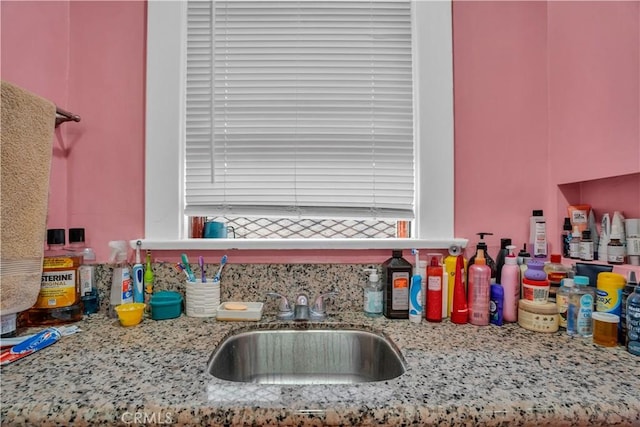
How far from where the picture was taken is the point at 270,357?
1.07 metres

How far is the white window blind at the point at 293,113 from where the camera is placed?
49.7 inches

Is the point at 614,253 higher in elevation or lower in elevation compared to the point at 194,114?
lower

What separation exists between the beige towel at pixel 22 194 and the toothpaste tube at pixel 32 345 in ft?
0.42

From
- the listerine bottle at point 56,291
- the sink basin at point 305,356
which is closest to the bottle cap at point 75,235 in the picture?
the listerine bottle at point 56,291

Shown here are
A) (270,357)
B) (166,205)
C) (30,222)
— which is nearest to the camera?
(30,222)

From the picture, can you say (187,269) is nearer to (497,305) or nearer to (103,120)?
(103,120)

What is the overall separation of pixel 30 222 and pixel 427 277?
128cm

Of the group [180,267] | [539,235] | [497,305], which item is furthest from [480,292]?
[180,267]

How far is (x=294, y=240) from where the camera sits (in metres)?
1.23

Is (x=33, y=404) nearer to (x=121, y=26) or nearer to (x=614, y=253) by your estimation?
(x=121, y=26)

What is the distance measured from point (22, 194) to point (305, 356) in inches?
39.7

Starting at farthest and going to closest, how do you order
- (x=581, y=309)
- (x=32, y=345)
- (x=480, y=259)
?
(x=480, y=259) < (x=581, y=309) < (x=32, y=345)

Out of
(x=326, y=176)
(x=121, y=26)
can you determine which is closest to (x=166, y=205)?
(x=326, y=176)

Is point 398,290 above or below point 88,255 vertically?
below
